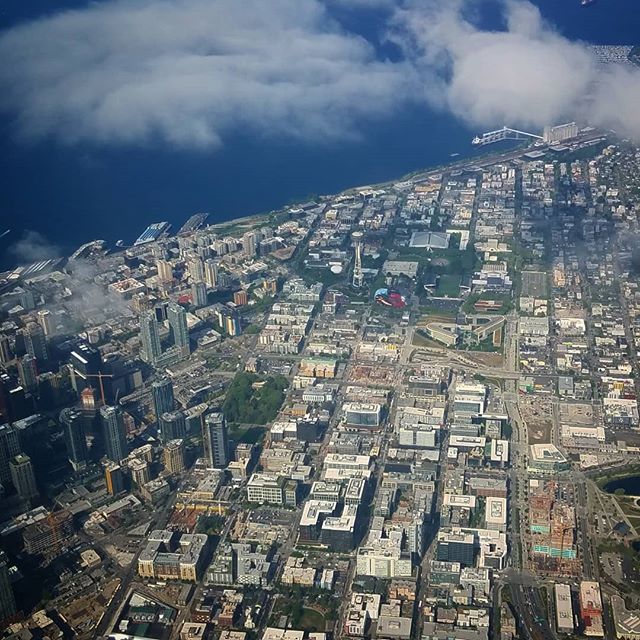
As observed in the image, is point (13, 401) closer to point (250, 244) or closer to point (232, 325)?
point (232, 325)

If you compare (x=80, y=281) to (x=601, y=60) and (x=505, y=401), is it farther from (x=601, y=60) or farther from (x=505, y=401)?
(x=601, y=60)

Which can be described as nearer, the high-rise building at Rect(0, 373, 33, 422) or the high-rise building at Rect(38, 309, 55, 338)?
the high-rise building at Rect(0, 373, 33, 422)

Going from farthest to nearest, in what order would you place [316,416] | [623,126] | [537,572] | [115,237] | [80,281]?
[623,126] → [115,237] → [80,281] → [316,416] → [537,572]

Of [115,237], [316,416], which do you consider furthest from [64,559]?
[115,237]

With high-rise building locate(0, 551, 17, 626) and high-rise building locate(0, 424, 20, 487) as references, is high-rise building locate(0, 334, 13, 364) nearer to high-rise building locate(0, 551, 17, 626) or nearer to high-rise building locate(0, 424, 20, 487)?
high-rise building locate(0, 424, 20, 487)

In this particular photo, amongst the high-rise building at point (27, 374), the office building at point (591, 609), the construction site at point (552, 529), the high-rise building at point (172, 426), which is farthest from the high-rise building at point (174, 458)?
the office building at point (591, 609)

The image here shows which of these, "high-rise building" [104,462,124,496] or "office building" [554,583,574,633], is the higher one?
"high-rise building" [104,462,124,496]

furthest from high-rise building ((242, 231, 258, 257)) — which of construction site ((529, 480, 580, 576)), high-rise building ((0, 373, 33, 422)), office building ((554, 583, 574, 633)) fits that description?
office building ((554, 583, 574, 633))
